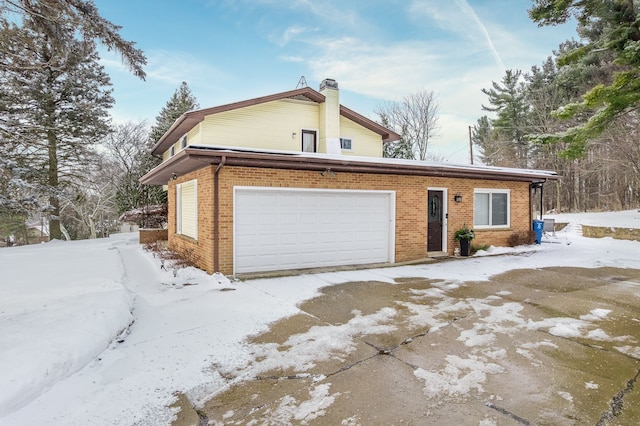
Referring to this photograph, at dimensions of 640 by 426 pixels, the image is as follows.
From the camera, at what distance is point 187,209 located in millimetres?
10719

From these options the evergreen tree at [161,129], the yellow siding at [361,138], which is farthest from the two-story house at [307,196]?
the evergreen tree at [161,129]

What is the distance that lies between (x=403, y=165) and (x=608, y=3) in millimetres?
7917

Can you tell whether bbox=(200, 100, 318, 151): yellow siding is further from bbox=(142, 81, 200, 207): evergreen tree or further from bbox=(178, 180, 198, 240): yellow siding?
bbox=(142, 81, 200, 207): evergreen tree

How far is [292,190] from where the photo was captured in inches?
336

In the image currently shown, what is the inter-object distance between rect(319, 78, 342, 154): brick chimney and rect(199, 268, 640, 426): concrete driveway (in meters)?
8.32

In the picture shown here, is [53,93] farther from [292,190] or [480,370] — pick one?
[480,370]

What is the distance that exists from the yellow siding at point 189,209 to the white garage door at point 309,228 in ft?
6.12

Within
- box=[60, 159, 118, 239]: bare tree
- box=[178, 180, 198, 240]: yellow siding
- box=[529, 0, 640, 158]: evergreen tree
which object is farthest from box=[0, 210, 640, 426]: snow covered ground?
box=[60, 159, 118, 239]: bare tree

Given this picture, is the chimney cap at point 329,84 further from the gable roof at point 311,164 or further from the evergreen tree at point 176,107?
the evergreen tree at point 176,107

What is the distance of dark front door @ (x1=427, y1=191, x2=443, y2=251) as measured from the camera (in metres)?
10.9

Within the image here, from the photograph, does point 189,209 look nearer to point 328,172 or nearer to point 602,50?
point 328,172

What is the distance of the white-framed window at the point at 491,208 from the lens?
456 inches

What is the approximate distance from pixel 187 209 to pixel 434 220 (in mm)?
7672

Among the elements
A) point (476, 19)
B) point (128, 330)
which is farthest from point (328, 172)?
point (476, 19)
